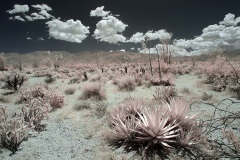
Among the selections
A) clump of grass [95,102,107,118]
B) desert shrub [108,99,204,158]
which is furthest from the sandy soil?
desert shrub [108,99,204,158]

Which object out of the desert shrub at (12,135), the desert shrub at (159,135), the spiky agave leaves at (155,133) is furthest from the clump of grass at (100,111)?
the spiky agave leaves at (155,133)

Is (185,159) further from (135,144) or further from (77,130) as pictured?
(77,130)

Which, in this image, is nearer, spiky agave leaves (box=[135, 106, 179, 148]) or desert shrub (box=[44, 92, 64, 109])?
spiky agave leaves (box=[135, 106, 179, 148])

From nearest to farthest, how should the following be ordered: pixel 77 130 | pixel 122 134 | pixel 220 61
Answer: pixel 122 134 < pixel 77 130 < pixel 220 61

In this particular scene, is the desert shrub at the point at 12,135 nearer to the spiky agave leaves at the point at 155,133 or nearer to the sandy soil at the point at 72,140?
the sandy soil at the point at 72,140

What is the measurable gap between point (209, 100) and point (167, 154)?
5.08 m

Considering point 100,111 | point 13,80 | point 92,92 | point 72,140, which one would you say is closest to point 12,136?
point 72,140

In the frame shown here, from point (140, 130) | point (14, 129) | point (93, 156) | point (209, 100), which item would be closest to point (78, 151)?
point (93, 156)

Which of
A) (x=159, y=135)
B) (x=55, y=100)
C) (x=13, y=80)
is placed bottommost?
(x=55, y=100)

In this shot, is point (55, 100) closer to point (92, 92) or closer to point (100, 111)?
point (92, 92)

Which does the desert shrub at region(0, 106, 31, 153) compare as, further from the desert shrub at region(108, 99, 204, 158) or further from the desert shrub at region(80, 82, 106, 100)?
the desert shrub at region(80, 82, 106, 100)

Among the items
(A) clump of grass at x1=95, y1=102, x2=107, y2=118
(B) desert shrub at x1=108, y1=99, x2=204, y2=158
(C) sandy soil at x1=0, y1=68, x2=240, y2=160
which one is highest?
(B) desert shrub at x1=108, y1=99, x2=204, y2=158

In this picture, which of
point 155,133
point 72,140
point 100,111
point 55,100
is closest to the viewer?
point 155,133

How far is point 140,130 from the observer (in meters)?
5.09
